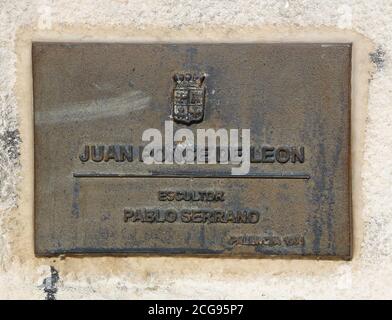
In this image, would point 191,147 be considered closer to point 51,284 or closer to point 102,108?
point 102,108

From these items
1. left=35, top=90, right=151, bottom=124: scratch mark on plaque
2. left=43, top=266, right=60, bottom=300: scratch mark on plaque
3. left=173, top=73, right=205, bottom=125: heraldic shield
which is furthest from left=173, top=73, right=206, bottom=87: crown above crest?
left=43, top=266, right=60, bottom=300: scratch mark on plaque

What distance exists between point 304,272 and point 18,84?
104 centimetres

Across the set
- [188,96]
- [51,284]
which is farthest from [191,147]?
[51,284]

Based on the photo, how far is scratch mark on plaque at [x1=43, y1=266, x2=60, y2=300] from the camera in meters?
2.07

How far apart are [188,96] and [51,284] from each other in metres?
0.72

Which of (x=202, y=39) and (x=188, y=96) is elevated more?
(x=202, y=39)

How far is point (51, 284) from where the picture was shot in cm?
207

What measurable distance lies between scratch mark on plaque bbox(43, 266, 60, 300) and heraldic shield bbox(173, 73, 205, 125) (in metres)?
0.62

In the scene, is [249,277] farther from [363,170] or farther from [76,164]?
[76,164]

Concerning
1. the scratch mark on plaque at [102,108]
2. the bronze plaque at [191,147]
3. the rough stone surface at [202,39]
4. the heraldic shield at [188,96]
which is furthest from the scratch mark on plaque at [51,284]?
the heraldic shield at [188,96]

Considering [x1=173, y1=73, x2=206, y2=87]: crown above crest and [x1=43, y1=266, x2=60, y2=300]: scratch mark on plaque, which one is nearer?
[x1=173, y1=73, x2=206, y2=87]: crown above crest

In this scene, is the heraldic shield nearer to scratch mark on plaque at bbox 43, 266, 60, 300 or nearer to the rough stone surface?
the rough stone surface

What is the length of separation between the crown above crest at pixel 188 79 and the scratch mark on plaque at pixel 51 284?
691mm
